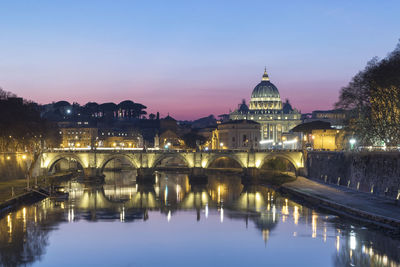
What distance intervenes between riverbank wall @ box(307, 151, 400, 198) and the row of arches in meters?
14.4

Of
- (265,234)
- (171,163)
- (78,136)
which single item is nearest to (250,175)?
(265,234)

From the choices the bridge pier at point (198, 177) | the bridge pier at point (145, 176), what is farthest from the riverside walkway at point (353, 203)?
the bridge pier at point (145, 176)

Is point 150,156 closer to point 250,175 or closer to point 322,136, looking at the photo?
point 250,175

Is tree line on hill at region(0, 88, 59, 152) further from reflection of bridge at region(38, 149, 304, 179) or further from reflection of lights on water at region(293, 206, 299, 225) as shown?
reflection of lights on water at region(293, 206, 299, 225)

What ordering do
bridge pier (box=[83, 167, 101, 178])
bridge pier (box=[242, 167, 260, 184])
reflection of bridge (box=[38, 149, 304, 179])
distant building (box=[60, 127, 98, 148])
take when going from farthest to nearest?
distant building (box=[60, 127, 98, 148]) → reflection of bridge (box=[38, 149, 304, 179]) → bridge pier (box=[83, 167, 101, 178]) → bridge pier (box=[242, 167, 260, 184])

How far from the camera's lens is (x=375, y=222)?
45750 millimetres

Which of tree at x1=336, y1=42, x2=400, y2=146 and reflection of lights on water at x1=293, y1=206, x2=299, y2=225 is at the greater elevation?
tree at x1=336, y1=42, x2=400, y2=146

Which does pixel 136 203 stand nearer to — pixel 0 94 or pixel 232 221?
pixel 232 221

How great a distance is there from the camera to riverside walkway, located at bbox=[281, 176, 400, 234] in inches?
1783

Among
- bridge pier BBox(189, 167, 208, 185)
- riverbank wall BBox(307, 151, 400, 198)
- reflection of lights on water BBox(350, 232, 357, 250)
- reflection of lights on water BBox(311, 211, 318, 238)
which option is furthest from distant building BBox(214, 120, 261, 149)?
reflection of lights on water BBox(350, 232, 357, 250)

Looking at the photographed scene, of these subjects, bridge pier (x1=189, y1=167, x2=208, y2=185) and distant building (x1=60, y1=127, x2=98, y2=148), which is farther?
distant building (x1=60, y1=127, x2=98, y2=148)

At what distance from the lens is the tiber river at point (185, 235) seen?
129ft

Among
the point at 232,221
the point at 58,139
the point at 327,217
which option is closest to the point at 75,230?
the point at 232,221

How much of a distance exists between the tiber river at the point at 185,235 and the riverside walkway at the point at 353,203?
123 centimetres
